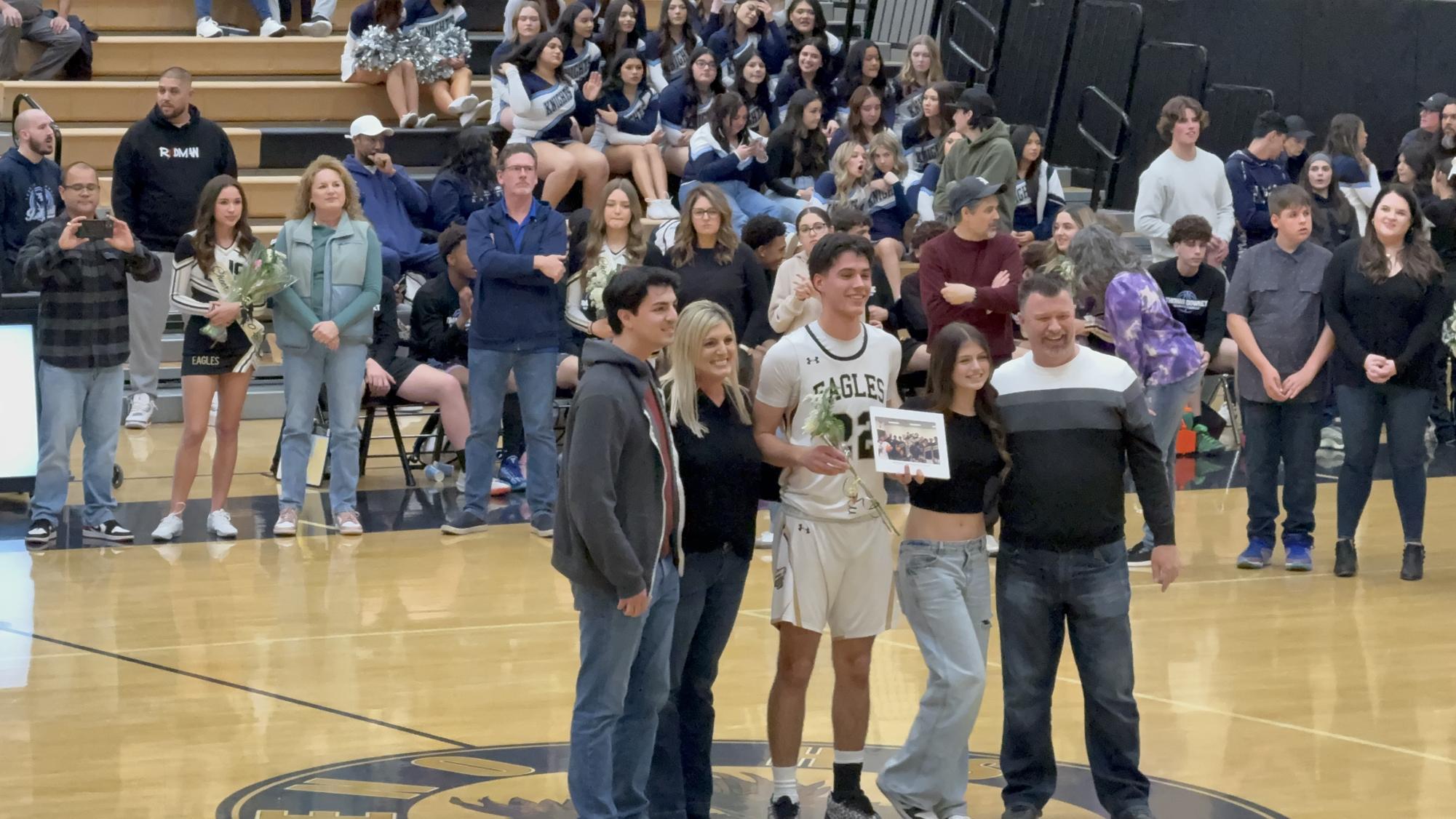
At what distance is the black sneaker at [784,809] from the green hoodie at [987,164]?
26.3 feet

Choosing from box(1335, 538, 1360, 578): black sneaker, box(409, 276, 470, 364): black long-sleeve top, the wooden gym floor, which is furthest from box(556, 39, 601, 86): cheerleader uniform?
box(1335, 538, 1360, 578): black sneaker

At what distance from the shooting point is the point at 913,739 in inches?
230

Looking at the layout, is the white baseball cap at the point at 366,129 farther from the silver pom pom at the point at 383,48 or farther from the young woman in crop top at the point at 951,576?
the young woman in crop top at the point at 951,576

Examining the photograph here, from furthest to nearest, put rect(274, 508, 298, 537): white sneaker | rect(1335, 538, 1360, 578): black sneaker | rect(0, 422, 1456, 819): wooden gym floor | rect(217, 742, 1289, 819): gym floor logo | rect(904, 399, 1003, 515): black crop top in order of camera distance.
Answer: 1. rect(274, 508, 298, 537): white sneaker
2. rect(1335, 538, 1360, 578): black sneaker
3. rect(0, 422, 1456, 819): wooden gym floor
4. rect(217, 742, 1289, 819): gym floor logo
5. rect(904, 399, 1003, 515): black crop top

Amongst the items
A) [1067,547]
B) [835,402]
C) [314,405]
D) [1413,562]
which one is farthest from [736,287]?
[1067,547]

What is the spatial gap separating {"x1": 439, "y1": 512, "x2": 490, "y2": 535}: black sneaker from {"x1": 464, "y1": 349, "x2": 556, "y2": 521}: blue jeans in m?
0.27

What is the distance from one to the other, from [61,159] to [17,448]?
16.2ft

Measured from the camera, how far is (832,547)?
19.4 ft

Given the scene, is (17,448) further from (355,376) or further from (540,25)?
(540,25)

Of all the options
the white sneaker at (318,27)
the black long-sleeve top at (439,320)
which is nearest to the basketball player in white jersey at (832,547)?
the black long-sleeve top at (439,320)

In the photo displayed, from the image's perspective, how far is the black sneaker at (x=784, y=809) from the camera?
5934 mm

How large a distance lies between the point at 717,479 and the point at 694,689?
2.07ft

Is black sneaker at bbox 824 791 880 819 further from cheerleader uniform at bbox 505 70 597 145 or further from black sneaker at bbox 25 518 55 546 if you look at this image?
cheerleader uniform at bbox 505 70 597 145

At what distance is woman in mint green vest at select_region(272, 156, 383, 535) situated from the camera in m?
10.4
